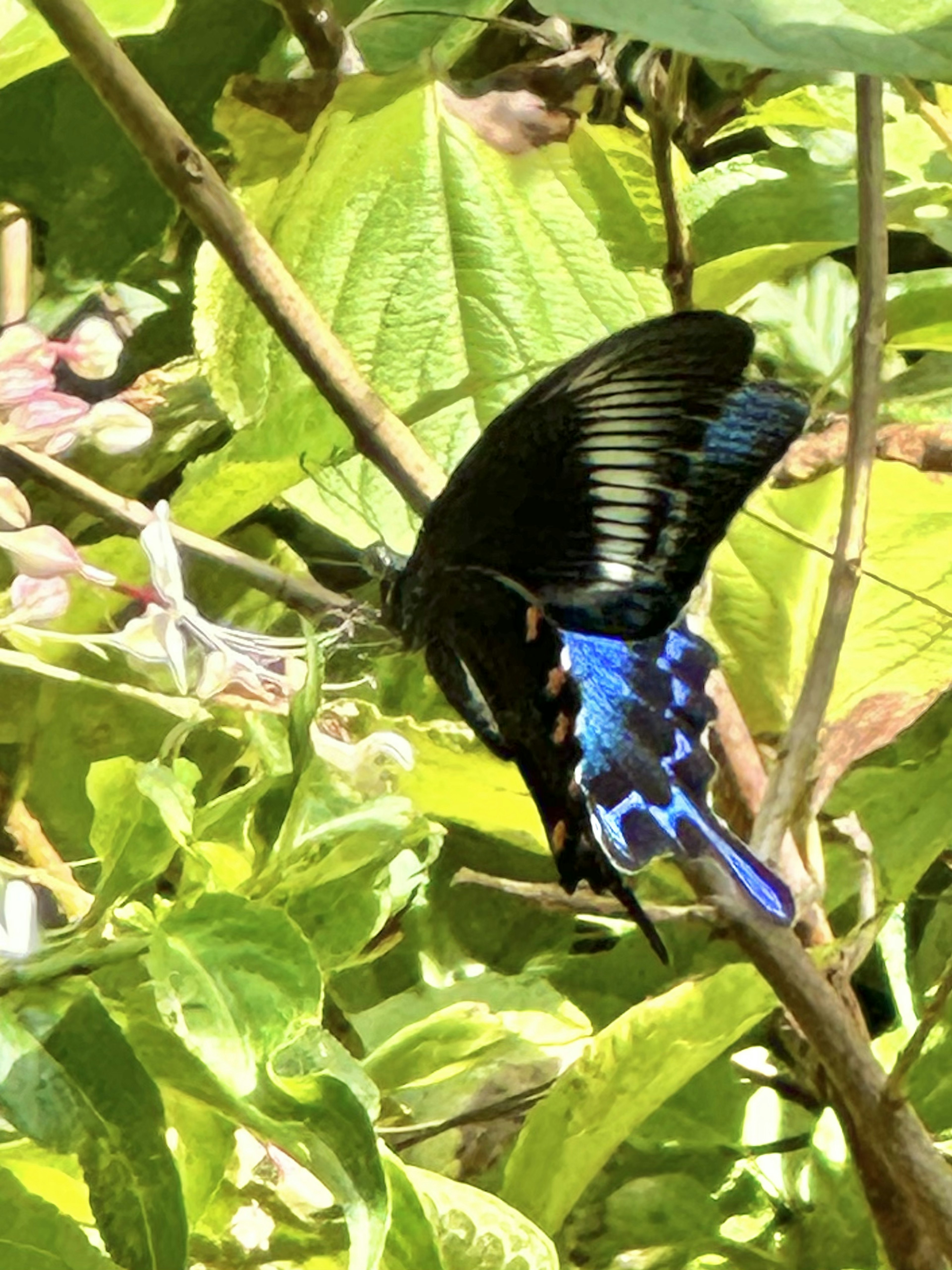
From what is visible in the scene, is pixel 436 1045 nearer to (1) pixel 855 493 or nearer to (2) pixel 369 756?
(2) pixel 369 756

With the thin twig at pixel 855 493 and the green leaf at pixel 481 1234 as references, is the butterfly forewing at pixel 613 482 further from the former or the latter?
the green leaf at pixel 481 1234

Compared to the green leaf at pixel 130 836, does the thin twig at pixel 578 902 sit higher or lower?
lower

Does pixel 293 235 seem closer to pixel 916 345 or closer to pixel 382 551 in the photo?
pixel 382 551

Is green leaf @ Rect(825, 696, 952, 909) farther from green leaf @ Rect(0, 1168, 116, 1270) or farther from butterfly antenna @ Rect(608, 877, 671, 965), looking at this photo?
green leaf @ Rect(0, 1168, 116, 1270)

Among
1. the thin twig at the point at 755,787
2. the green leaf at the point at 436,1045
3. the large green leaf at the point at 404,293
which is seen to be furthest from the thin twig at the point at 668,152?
the green leaf at the point at 436,1045

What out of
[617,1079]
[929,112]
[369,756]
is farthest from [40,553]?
[929,112]

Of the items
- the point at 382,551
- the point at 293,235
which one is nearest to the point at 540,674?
the point at 382,551
